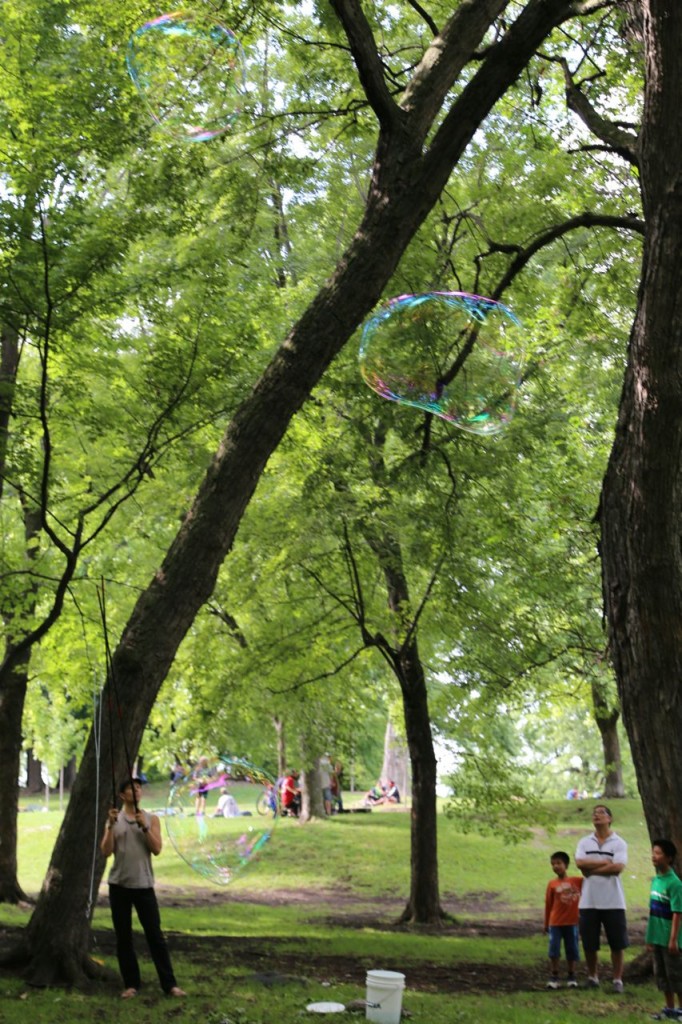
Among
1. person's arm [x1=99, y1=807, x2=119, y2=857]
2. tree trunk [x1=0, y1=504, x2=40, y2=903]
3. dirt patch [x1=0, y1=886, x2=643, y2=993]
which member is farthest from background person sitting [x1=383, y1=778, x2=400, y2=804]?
person's arm [x1=99, y1=807, x2=119, y2=857]

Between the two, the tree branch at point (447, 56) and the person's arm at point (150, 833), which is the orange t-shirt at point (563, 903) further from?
the tree branch at point (447, 56)

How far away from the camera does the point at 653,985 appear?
898cm

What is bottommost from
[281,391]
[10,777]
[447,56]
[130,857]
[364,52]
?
[130,857]

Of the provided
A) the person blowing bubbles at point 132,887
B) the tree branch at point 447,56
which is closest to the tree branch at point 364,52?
the tree branch at point 447,56

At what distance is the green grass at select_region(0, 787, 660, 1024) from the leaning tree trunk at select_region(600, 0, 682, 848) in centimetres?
200

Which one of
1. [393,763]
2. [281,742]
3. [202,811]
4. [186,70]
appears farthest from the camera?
[393,763]

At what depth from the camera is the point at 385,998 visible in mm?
6883

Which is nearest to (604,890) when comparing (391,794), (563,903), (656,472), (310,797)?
(563,903)

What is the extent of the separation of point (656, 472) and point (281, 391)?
2907 millimetres

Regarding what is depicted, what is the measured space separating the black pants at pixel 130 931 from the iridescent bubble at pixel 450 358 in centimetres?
442

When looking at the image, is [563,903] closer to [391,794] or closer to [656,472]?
[656,472]

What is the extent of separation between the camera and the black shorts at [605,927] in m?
8.83

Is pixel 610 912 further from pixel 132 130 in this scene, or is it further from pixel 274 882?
pixel 274 882

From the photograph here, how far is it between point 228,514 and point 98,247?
3.05m
